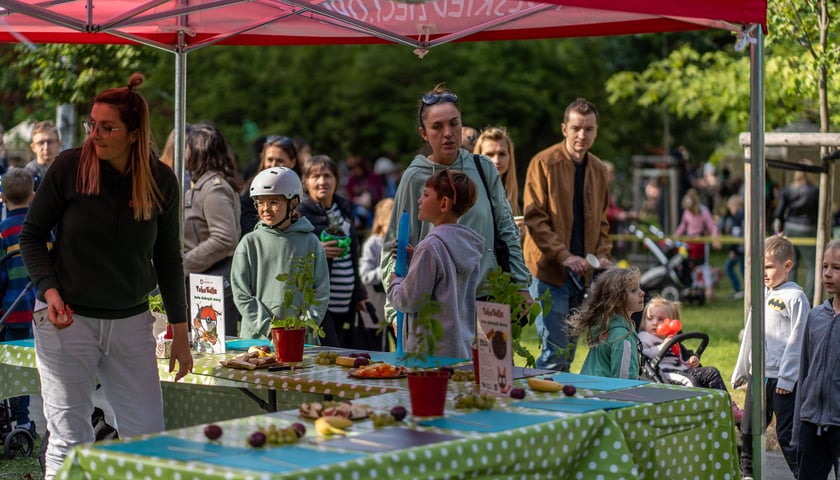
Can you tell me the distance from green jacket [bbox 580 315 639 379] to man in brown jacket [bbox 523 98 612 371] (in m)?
1.43

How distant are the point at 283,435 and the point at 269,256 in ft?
9.16

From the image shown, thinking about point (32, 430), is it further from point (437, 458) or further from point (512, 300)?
point (437, 458)

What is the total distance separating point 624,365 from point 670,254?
11105 mm

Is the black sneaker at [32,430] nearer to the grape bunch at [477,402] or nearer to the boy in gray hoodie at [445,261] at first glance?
the boy in gray hoodie at [445,261]

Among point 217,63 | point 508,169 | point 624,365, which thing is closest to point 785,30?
point 508,169

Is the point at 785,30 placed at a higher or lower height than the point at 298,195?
higher

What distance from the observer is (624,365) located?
18.8 feet

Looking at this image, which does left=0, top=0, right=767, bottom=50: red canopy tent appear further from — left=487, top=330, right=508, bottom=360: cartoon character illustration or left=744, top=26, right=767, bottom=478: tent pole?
left=487, top=330, right=508, bottom=360: cartoon character illustration

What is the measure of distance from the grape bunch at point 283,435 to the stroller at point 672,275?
12.3 metres

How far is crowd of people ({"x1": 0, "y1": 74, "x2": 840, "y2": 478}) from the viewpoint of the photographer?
428 centimetres

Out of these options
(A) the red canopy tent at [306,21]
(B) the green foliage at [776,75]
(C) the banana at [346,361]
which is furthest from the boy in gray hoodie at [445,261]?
(B) the green foliage at [776,75]

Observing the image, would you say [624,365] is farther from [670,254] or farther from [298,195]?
[670,254]

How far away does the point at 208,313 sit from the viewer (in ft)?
18.3

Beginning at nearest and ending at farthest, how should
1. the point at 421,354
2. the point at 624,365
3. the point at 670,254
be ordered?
1. the point at 421,354
2. the point at 624,365
3. the point at 670,254
